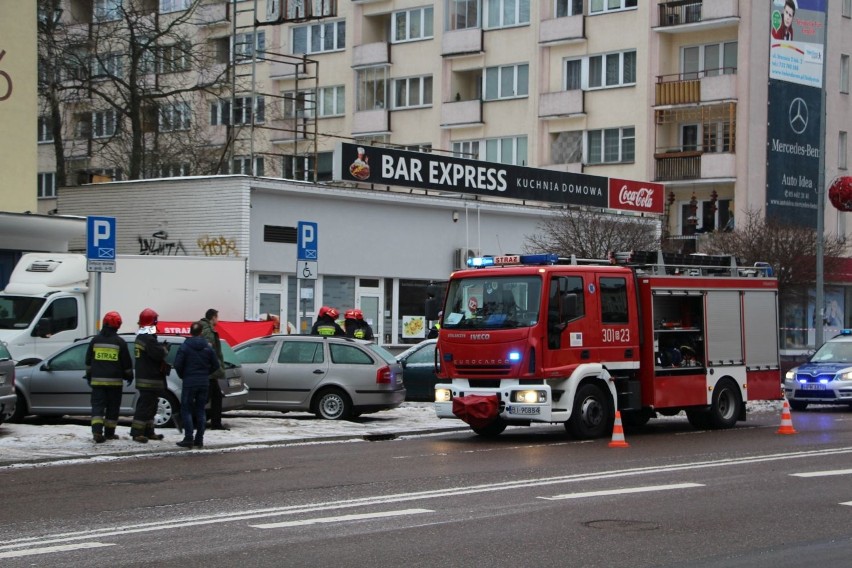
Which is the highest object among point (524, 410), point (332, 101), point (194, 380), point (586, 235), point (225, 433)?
point (332, 101)

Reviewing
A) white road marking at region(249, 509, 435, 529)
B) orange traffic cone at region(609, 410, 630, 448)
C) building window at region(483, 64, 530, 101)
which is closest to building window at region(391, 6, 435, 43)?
building window at region(483, 64, 530, 101)

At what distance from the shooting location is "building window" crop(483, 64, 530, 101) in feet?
179

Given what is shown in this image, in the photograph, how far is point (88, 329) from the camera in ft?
79.8

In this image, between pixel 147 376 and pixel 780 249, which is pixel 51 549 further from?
pixel 780 249

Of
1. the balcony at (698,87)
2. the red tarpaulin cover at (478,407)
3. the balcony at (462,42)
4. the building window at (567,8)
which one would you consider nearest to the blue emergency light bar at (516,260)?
the red tarpaulin cover at (478,407)

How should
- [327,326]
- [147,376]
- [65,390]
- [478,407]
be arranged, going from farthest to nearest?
[327,326]
[65,390]
[478,407]
[147,376]

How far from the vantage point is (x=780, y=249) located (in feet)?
135

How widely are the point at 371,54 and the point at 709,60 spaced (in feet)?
51.1

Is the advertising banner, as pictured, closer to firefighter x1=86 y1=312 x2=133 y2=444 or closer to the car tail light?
the car tail light

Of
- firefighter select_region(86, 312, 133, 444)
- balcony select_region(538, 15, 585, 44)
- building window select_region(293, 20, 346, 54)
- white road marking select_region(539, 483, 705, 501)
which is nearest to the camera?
white road marking select_region(539, 483, 705, 501)

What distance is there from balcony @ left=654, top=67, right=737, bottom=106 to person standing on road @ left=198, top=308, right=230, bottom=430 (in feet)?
112

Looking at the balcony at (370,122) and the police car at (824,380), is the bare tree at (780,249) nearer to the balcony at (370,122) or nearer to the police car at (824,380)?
the police car at (824,380)

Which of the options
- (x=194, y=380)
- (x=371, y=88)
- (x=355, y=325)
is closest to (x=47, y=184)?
(x=371, y=88)

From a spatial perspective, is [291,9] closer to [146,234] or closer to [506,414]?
[146,234]
